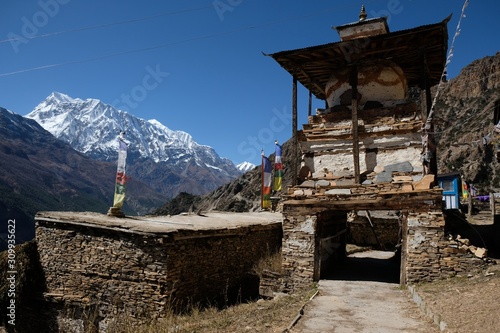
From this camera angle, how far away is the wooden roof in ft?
35.0

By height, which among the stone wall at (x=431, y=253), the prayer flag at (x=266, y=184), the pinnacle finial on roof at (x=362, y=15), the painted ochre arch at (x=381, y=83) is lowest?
the stone wall at (x=431, y=253)

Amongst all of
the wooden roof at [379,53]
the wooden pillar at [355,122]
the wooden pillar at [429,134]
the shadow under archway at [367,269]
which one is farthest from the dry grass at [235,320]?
the wooden roof at [379,53]

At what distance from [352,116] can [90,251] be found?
355 inches

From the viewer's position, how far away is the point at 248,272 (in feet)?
41.8

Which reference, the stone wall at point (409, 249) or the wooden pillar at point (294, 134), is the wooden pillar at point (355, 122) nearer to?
the stone wall at point (409, 249)

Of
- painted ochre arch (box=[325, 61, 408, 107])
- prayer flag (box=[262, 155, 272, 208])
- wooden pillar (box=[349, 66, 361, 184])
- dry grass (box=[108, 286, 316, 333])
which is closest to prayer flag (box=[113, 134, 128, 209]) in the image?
dry grass (box=[108, 286, 316, 333])

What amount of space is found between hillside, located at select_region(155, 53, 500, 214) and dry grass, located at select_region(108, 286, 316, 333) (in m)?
38.7

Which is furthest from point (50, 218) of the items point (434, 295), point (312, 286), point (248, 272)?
point (434, 295)

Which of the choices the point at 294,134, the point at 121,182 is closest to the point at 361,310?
the point at 294,134

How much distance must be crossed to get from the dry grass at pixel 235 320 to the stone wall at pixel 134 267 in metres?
0.56

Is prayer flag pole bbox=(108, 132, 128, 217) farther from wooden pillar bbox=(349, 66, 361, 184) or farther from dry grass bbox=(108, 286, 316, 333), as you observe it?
wooden pillar bbox=(349, 66, 361, 184)

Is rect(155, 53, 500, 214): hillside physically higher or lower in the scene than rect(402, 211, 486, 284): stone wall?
higher

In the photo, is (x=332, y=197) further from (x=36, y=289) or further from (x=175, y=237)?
(x=36, y=289)

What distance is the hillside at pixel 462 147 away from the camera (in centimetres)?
5897
